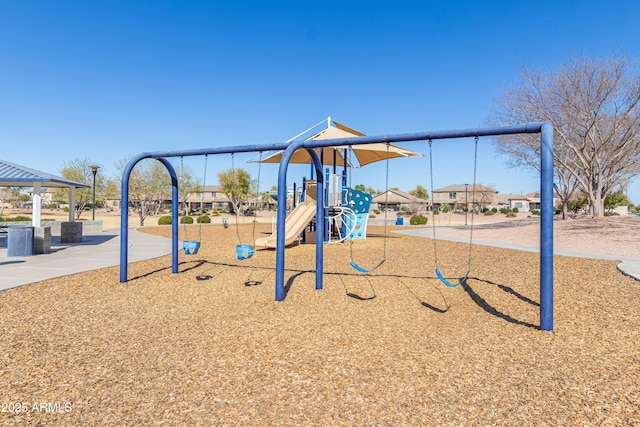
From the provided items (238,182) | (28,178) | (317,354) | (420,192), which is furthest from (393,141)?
(420,192)

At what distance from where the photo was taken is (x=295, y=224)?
14219 mm

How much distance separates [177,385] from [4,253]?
1181 centimetres

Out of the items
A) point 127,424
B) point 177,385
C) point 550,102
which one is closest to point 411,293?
point 177,385

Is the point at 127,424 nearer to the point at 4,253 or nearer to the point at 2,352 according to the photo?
the point at 2,352

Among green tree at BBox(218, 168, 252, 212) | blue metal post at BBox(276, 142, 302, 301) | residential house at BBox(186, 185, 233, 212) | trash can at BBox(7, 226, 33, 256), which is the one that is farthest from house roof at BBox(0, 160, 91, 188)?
residential house at BBox(186, 185, 233, 212)

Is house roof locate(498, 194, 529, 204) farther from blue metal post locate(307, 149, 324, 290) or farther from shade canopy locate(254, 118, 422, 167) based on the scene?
blue metal post locate(307, 149, 324, 290)

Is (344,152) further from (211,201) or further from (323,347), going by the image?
(211,201)

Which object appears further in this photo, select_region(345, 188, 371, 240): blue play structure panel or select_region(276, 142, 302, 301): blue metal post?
select_region(345, 188, 371, 240): blue play structure panel

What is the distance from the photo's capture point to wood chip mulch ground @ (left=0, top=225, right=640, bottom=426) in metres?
3.09

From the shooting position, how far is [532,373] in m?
3.79

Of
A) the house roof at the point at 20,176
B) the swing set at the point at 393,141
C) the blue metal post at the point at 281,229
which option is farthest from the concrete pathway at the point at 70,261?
the blue metal post at the point at 281,229

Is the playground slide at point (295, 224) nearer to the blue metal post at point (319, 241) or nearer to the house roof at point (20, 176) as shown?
the blue metal post at point (319, 241)

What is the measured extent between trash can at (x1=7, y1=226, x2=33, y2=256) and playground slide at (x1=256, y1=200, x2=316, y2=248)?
6.63 meters

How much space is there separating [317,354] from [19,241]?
11188mm
